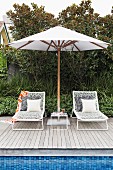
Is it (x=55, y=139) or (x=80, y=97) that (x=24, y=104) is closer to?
(x=80, y=97)

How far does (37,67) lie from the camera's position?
352 inches

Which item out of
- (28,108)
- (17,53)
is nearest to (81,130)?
(28,108)

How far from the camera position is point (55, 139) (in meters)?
5.19

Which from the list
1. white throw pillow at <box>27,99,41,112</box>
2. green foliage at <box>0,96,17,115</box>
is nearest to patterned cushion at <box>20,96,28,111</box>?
white throw pillow at <box>27,99,41,112</box>

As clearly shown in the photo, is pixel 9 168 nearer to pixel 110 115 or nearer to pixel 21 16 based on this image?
pixel 110 115

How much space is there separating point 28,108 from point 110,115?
295 cm

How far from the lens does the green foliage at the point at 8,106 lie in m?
7.96

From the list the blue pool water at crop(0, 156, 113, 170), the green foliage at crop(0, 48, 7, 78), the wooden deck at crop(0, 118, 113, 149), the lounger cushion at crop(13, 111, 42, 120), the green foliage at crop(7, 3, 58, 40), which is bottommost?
the blue pool water at crop(0, 156, 113, 170)

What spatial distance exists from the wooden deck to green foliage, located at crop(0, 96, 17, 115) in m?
1.47

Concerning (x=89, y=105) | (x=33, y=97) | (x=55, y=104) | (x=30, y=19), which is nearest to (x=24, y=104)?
(x=33, y=97)

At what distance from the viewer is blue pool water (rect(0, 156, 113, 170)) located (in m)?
4.45

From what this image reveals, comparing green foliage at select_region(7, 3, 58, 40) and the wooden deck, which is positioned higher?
green foliage at select_region(7, 3, 58, 40)

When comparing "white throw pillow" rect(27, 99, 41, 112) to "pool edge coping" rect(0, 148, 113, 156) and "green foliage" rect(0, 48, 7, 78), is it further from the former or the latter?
"green foliage" rect(0, 48, 7, 78)

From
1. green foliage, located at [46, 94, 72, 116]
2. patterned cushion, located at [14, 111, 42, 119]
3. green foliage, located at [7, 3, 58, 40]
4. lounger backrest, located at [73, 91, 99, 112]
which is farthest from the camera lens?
green foliage, located at [7, 3, 58, 40]
